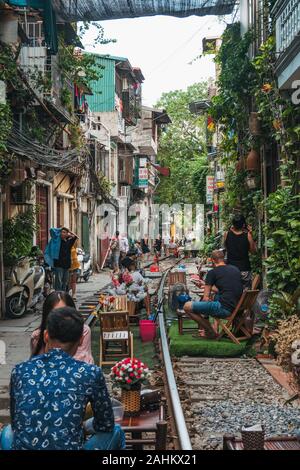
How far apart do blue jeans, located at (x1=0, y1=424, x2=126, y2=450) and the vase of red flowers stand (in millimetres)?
1265

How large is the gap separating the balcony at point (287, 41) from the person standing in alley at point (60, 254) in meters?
6.31

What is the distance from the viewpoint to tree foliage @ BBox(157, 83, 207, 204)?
56.3 meters

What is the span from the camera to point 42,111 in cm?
2062

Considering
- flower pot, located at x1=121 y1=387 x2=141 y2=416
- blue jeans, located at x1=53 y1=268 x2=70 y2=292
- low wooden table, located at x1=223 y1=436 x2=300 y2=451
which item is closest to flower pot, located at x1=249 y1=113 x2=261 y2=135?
blue jeans, located at x1=53 y1=268 x2=70 y2=292

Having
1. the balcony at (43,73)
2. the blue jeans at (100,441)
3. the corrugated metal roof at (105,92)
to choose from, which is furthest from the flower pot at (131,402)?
the corrugated metal roof at (105,92)

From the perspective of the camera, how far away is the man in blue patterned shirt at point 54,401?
3840 millimetres

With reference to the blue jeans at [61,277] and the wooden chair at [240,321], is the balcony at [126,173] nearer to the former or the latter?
the blue jeans at [61,277]

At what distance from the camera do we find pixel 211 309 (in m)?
10.6

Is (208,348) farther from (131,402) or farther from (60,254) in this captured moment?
(60,254)

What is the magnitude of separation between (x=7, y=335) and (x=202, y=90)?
154ft

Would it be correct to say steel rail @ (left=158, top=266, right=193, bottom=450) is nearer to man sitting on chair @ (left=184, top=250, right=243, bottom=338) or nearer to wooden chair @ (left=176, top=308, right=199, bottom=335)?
wooden chair @ (left=176, top=308, right=199, bottom=335)

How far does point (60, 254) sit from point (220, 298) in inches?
226

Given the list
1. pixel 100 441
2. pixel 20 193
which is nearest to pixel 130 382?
pixel 100 441
